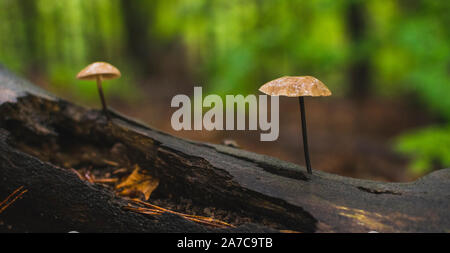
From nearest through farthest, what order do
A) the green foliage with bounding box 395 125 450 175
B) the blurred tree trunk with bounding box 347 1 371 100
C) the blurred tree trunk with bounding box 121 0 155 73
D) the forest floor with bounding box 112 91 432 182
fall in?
the green foliage with bounding box 395 125 450 175 → the forest floor with bounding box 112 91 432 182 → the blurred tree trunk with bounding box 347 1 371 100 → the blurred tree trunk with bounding box 121 0 155 73

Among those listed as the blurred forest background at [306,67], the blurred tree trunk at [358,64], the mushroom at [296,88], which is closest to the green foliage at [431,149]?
the blurred forest background at [306,67]

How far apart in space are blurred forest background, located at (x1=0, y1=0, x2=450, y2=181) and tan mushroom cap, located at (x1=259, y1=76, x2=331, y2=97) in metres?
3.43

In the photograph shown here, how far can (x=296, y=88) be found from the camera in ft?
6.47

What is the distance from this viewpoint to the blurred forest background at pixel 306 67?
546cm

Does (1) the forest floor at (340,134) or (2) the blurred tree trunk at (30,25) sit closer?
(1) the forest floor at (340,134)

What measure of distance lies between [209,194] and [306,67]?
643 cm

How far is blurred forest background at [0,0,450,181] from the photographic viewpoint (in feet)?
17.9

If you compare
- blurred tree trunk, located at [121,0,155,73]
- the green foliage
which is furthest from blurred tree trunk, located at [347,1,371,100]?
blurred tree trunk, located at [121,0,155,73]

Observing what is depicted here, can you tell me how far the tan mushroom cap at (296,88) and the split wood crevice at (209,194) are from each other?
1.92 feet

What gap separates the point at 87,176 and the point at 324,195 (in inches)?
72.1

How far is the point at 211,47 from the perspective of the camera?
18.7 m

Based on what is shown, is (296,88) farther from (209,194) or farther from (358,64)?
(358,64)

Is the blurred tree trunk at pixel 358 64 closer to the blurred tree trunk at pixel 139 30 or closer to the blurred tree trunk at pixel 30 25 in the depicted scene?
the blurred tree trunk at pixel 139 30

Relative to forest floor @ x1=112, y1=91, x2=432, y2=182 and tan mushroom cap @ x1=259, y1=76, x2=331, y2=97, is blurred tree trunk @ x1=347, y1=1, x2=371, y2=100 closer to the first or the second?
forest floor @ x1=112, y1=91, x2=432, y2=182
